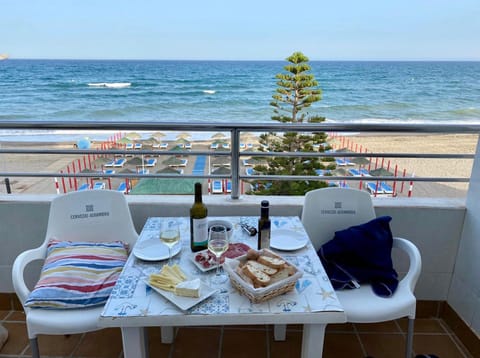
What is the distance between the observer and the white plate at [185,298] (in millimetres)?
1060

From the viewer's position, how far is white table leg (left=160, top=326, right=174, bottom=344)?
1.90 meters

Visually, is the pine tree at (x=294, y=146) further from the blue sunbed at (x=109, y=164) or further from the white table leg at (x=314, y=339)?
the white table leg at (x=314, y=339)

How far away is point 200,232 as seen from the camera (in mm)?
1394

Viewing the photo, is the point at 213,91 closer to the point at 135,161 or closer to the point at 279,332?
the point at 135,161

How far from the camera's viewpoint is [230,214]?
2068 mm

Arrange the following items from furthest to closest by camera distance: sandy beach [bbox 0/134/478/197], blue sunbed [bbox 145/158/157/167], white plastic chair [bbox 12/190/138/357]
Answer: blue sunbed [bbox 145/158/157/167] → sandy beach [bbox 0/134/478/197] → white plastic chair [bbox 12/190/138/357]

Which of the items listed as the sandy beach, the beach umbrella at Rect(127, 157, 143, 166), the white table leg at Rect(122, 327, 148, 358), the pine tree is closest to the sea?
the sandy beach

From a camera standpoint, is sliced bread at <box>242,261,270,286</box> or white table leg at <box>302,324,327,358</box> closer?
sliced bread at <box>242,261,270,286</box>

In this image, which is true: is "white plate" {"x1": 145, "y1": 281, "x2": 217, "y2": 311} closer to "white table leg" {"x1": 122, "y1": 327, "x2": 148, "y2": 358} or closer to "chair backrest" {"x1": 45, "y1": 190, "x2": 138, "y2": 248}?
"white table leg" {"x1": 122, "y1": 327, "x2": 148, "y2": 358}

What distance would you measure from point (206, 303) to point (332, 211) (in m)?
1.03

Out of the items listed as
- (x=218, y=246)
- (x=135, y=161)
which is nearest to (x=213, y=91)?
(x=135, y=161)

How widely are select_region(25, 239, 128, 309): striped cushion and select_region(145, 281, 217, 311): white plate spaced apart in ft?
1.62
